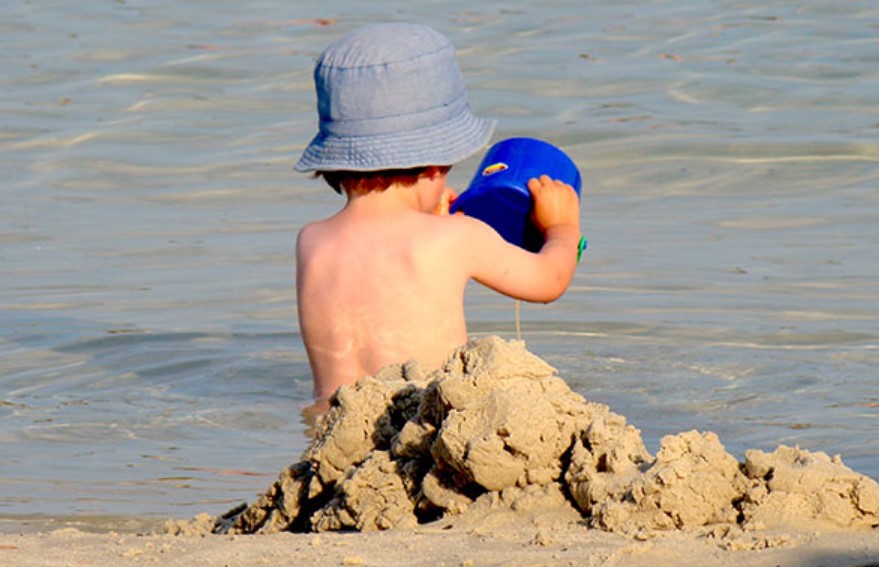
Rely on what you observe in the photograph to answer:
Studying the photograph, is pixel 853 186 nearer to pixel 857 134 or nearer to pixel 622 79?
pixel 857 134

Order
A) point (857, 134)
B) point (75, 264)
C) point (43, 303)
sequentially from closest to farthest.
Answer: point (43, 303) → point (75, 264) → point (857, 134)

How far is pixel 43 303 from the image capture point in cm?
642

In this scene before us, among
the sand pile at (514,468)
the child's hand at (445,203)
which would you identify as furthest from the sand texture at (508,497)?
the child's hand at (445,203)

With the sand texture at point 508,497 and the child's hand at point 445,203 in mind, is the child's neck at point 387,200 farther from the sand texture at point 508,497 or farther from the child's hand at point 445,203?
the sand texture at point 508,497

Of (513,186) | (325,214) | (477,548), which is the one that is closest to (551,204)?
(513,186)

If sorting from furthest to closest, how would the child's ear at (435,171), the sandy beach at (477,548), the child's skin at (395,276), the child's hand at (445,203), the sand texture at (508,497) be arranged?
the child's hand at (445,203) < the child's ear at (435,171) < the child's skin at (395,276) < the sand texture at (508,497) < the sandy beach at (477,548)

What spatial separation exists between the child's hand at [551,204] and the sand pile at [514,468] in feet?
3.56

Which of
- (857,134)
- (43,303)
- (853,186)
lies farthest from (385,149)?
(857,134)

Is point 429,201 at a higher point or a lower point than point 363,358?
higher

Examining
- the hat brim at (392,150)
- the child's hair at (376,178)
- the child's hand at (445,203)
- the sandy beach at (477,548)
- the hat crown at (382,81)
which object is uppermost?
the hat crown at (382,81)

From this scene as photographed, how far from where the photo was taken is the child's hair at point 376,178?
4.11m

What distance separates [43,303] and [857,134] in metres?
4.65

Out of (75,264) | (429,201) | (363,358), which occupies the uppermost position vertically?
(429,201)

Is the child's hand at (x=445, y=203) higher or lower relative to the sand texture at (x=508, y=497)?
higher
